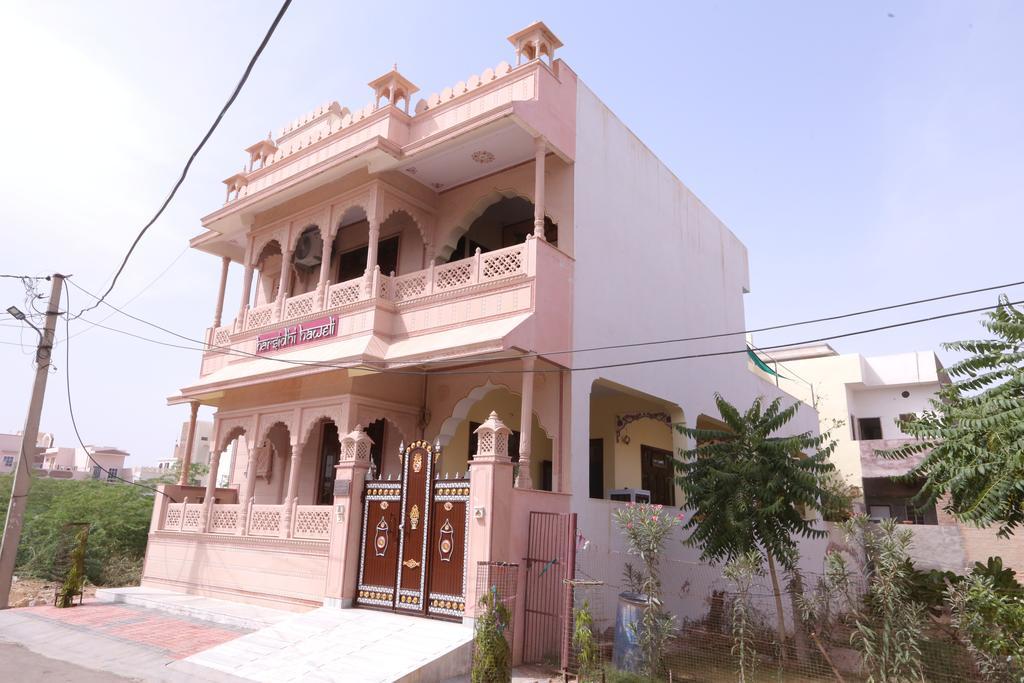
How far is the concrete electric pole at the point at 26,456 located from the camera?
1234cm

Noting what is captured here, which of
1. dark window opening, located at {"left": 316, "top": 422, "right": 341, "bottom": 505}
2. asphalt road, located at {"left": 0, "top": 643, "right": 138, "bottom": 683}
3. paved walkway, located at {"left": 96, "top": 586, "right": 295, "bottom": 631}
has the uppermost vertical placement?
dark window opening, located at {"left": 316, "top": 422, "right": 341, "bottom": 505}

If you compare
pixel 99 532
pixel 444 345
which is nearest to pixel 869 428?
pixel 444 345

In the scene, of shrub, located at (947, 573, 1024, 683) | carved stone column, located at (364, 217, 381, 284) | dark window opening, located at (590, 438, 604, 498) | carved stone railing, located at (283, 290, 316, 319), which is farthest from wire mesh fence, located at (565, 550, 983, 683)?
carved stone railing, located at (283, 290, 316, 319)

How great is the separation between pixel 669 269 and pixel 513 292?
17.5ft

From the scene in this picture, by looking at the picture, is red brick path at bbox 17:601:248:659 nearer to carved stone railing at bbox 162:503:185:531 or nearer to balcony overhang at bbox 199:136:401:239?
carved stone railing at bbox 162:503:185:531

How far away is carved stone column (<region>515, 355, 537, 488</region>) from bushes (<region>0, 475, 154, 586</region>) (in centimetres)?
1220

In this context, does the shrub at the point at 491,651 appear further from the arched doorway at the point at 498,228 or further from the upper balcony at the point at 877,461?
the upper balcony at the point at 877,461

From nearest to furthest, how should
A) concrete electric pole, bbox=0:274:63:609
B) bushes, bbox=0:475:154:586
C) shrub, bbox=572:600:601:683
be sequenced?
1. shrub, bbox=572:600:601:683
2. concrete electric pole, bbox=0:274:63:609
3. bushes, bbox=0:475:154:586

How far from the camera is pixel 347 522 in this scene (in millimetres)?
10164

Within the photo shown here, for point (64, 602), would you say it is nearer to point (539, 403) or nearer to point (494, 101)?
point (539, 403)

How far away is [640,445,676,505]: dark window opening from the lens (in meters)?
16.8

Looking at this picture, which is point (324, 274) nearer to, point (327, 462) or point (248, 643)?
point (327, 462)

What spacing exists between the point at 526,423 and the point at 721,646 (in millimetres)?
4222

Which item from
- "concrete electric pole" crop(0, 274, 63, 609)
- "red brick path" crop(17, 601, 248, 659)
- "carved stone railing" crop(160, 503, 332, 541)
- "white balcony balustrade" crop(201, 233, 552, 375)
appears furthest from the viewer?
"concrete electric pole" crop(0, 274, 63, 609)
